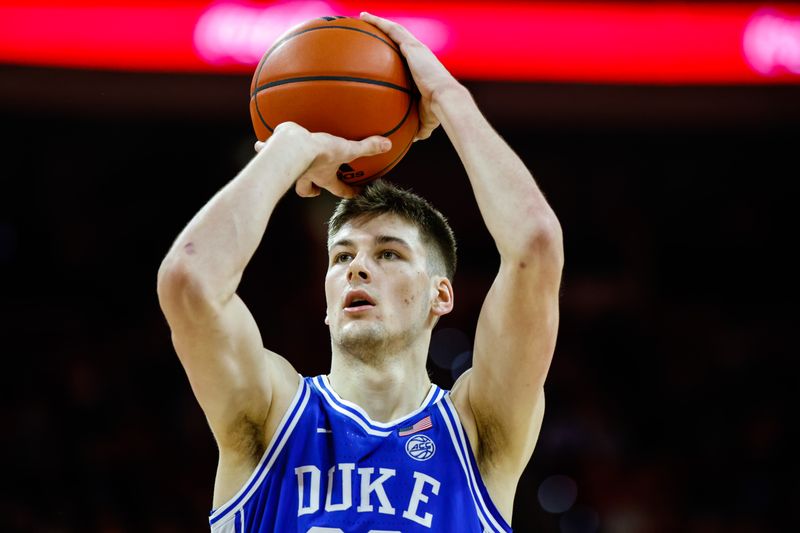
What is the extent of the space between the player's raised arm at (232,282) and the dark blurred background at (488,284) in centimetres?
438

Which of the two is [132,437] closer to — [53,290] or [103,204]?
[53,290]

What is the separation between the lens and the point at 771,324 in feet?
29.8

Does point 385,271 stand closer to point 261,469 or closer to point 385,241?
point 385,241

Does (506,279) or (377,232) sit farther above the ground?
(377,232)

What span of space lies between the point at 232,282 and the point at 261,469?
2.10ft

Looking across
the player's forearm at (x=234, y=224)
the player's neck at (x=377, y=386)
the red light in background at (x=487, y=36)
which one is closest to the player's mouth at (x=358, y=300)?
the player's neck at (x=377, y=386)

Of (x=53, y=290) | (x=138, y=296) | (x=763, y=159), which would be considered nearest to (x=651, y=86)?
(x=763, y=159)

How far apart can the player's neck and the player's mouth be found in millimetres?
185

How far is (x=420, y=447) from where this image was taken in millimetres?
3156

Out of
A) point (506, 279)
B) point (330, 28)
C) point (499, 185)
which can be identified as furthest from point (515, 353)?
point (330, 28)

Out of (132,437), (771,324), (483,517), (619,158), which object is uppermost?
(619,158)

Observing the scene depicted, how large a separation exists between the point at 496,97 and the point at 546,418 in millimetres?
2770

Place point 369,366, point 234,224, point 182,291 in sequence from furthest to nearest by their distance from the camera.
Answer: point 369,366 → point 234,224 → point 182,291

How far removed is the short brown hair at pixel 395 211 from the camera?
3551 millimetres
